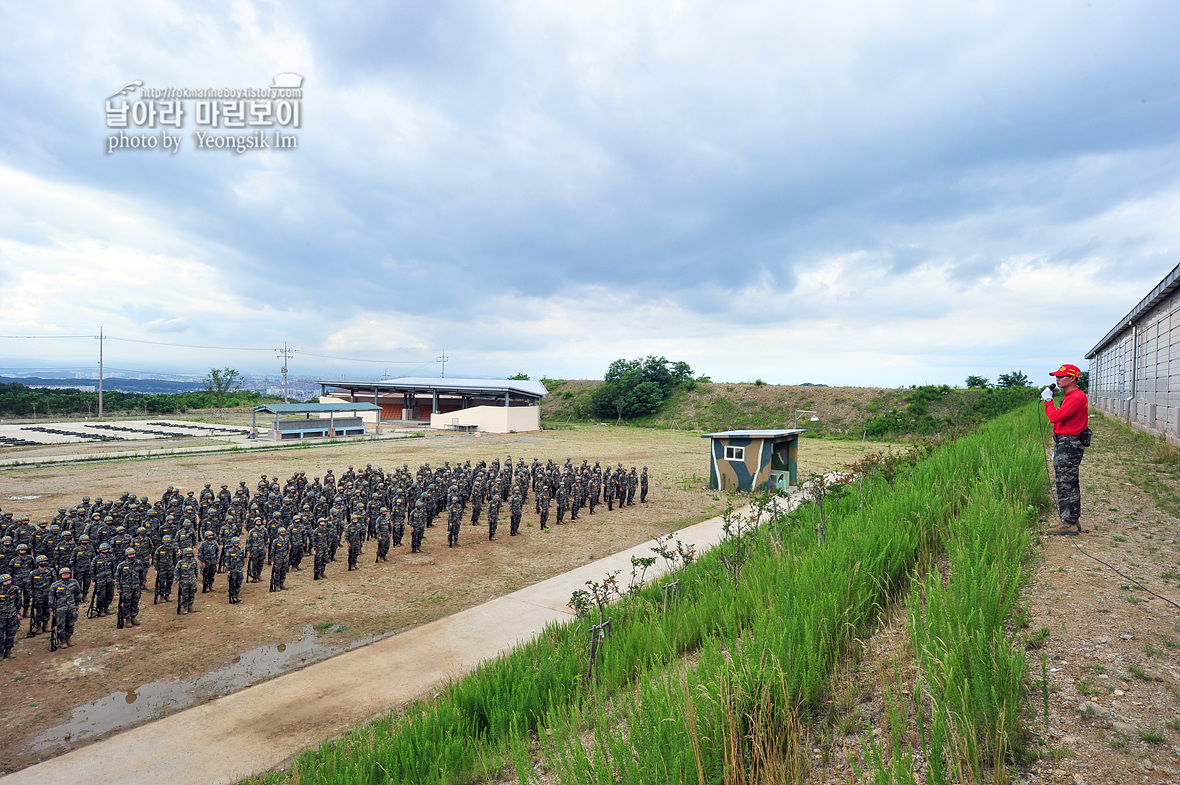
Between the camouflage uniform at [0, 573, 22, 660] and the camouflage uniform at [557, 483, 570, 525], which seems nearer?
the camouflage uniform at [0, 573, 22, 660]

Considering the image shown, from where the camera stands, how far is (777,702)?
364 centimetres

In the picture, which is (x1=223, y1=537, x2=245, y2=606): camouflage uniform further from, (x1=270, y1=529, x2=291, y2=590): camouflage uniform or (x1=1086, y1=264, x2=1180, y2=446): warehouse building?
(x1=1086, y1=264, x2=1180, y2=446): warehouse building

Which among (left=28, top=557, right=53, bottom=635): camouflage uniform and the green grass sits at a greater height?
the green grass

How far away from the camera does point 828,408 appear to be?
5312 cm

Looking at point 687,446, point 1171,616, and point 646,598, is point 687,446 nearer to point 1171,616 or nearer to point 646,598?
point 646,598

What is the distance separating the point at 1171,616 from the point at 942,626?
2181mm

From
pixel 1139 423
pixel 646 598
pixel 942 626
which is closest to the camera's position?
pixel 942 626

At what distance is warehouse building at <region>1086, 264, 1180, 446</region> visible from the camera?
1611cm

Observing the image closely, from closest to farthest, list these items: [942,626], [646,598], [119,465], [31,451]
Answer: [942,626], [646,598], [119,465], [31,451]

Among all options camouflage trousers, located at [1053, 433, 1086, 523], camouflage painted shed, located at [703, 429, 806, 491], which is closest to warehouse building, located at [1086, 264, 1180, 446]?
camouflage painted shed, located at [703, 429, 806, 491]

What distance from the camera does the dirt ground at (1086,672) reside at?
2855mm

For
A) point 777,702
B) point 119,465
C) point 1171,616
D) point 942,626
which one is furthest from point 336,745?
point 119,465

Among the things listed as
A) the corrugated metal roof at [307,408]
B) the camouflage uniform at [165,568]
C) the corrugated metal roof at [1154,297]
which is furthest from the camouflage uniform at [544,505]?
the corrugated metal roof at [307,408]

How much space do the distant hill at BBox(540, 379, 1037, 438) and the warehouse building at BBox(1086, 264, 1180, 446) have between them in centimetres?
1492
